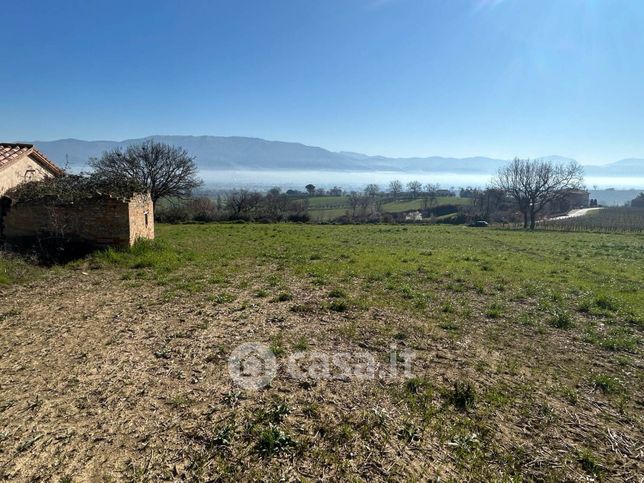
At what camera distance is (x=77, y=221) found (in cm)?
1254

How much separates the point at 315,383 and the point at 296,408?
0.64 meters

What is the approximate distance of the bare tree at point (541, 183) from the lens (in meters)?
46.6

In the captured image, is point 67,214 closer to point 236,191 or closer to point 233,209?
point 233,209

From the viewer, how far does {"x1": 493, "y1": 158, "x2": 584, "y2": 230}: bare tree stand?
46562mm

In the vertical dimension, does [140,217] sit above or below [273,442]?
above

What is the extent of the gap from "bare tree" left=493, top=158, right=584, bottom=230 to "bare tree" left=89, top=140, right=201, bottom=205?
41791 millimetres

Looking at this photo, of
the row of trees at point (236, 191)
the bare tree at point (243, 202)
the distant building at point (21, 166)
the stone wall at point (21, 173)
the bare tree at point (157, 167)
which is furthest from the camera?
the bare tree at point (243, 202)

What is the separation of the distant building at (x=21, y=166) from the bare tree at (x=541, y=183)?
49501 millimetres

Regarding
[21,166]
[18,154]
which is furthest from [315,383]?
[18,154]

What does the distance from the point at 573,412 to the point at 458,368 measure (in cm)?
146

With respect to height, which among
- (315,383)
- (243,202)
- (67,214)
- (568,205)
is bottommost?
(315,383)

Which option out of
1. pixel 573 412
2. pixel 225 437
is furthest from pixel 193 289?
pixel 573 412

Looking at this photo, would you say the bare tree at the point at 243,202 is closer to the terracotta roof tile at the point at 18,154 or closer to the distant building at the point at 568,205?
the terracotta roof tile at the point at 18,154

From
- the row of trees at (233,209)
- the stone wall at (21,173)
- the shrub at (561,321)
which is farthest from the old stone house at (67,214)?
the row of trees at (233,209)
